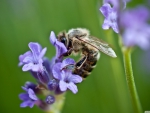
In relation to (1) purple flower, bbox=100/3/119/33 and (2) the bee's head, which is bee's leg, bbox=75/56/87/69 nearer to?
(2) the bee's head

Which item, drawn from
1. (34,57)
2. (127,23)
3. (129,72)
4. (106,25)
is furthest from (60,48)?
(127,23)

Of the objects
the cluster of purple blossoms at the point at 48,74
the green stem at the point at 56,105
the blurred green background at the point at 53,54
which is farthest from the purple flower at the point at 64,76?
the blurred green background at the point at 53,54

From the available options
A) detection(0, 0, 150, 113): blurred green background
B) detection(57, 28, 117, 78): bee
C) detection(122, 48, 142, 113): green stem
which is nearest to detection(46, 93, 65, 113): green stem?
detection(57, 28, 117, 78): bee

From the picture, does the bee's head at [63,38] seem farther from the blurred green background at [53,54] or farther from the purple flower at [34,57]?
the blurred green background at [53,54]

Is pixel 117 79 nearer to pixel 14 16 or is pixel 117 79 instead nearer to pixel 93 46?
pixel 93 46

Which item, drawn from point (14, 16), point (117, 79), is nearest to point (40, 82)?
point (117, 79)

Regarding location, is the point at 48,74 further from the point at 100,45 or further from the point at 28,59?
the point at 100,45

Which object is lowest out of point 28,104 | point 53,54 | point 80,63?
point 28,104
